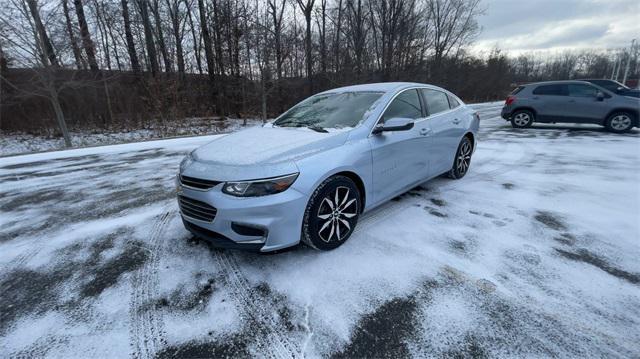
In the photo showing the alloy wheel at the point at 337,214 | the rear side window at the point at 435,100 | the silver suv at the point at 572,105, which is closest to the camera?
the alloy wheel at the point at 337,214

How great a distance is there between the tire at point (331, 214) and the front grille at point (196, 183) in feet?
2.72

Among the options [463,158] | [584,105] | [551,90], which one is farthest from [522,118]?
[463,158]

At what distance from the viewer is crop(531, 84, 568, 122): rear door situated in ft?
31.4

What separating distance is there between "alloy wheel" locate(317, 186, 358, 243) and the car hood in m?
0.45

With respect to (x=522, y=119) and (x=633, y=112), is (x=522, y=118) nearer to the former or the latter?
(x=522, y=119)

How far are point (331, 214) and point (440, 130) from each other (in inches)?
92.7

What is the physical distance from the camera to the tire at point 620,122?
350 inches

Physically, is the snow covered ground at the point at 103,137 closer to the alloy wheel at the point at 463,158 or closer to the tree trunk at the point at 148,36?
the tree trunk at the point at 148,36

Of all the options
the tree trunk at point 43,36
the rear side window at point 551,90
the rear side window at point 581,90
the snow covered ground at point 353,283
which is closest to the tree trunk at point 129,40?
the tree trunk at point 43,36

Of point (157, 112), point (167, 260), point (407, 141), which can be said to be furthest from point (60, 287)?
point (157, 112)

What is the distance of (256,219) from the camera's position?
2.30 meters

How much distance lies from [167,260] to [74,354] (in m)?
1.00

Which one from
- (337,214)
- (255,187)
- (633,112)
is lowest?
(337,214)

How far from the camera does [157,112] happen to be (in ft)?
53.4
